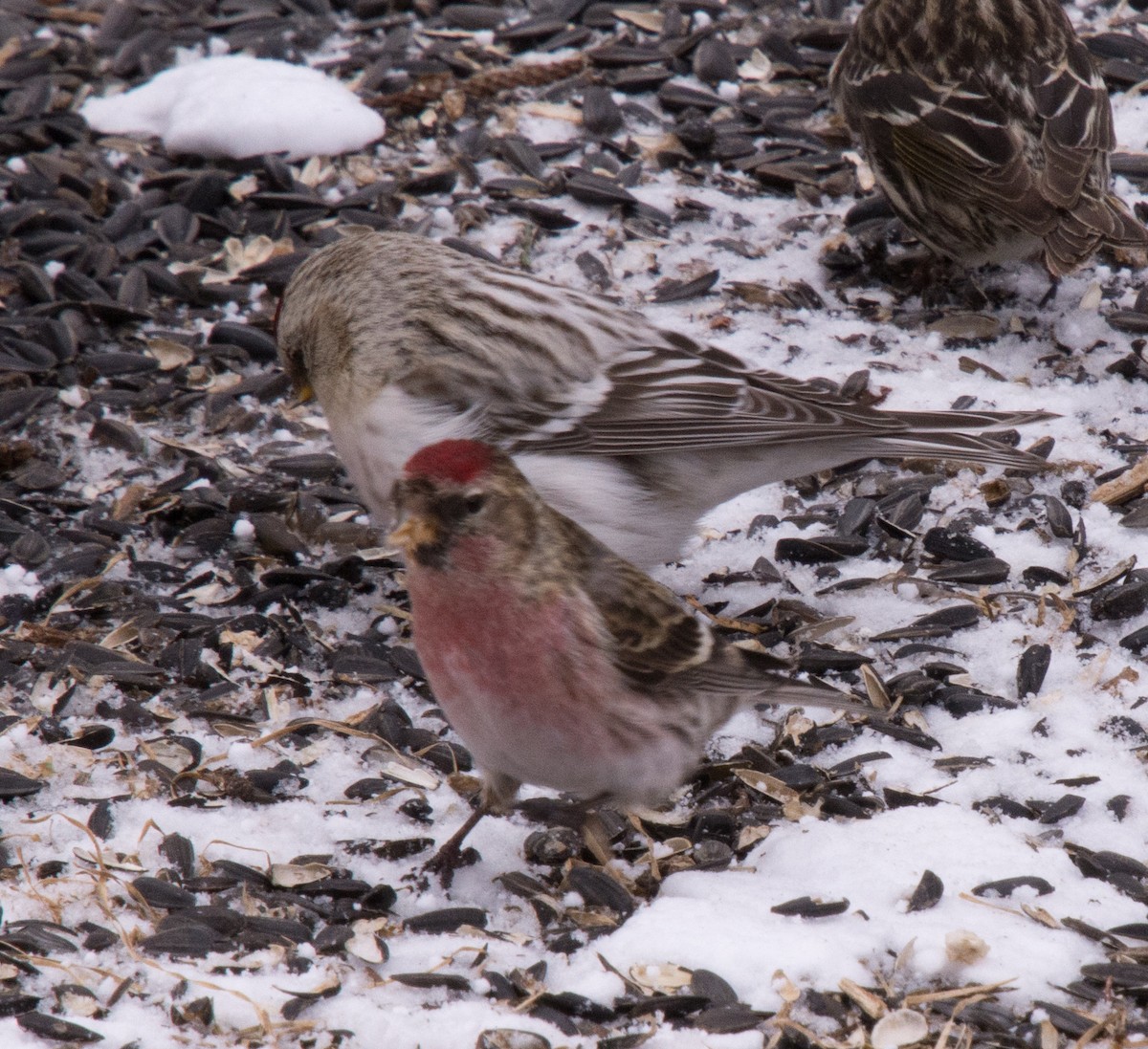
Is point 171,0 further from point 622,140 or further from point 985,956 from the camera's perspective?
point 985,956

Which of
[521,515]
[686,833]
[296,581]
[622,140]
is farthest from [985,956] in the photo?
[622,140]

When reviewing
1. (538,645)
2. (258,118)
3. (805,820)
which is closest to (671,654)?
(538,645)

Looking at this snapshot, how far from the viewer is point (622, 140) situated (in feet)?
21.2

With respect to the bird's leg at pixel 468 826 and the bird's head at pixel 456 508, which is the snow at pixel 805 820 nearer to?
the bird's leg at pixel 468 826

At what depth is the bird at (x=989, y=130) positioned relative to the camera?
528cm

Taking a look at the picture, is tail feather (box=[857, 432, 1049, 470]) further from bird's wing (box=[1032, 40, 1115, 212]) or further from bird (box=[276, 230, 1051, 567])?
bird's wing (box=[1032, 40, 1115, 212])

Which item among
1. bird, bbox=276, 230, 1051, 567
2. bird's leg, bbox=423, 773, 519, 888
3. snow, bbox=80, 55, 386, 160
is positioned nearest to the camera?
bird's leg, bbox=423, 773, 519, 888

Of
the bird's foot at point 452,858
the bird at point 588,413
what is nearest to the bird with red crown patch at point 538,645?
the bird's foot at point 452,858

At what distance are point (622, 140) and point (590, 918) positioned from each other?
383 cm

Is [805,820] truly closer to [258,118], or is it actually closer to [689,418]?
[689,418]

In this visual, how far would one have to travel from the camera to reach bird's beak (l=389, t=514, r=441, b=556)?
3.24 metres

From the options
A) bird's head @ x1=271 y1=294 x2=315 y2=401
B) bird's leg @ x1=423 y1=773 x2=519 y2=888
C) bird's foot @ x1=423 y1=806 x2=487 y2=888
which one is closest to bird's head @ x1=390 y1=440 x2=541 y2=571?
bird's leg @ x1=423 y1=773 x2=519 y2=888

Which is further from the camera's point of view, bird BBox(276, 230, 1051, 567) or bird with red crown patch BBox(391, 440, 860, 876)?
bird BBox(276, 230, 1051, 567)

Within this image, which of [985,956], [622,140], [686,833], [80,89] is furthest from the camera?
[80,89]
